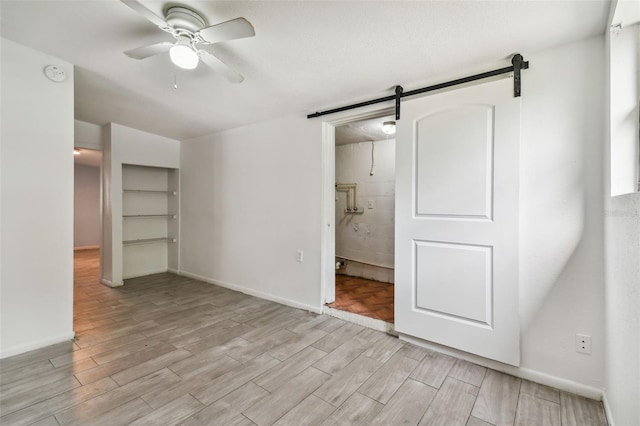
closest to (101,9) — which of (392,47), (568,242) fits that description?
(392,47)

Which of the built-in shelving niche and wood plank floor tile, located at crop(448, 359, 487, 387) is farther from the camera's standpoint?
the built-in shelving niche

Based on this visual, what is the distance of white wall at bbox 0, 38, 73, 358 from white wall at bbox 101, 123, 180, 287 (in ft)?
5.79

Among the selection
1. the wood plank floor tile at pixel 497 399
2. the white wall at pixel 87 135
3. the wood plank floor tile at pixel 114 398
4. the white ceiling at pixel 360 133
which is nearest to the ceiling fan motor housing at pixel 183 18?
the white ceiling at pixel 360 133

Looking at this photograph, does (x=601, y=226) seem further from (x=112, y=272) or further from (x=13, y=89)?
(x=112, y=272)

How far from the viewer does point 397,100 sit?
94.7 inches

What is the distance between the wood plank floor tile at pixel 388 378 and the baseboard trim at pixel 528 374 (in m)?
0.31

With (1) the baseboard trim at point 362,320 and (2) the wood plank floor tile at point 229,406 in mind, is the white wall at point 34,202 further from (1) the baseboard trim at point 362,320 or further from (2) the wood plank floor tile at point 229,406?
(1) the baseboard trim at point 362,320

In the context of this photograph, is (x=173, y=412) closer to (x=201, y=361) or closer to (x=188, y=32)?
(x=201, y=361)

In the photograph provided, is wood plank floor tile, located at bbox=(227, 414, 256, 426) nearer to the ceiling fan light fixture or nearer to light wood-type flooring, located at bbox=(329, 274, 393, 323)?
light wood-type flooring, located at bbox=(329, 274, 393, 323)

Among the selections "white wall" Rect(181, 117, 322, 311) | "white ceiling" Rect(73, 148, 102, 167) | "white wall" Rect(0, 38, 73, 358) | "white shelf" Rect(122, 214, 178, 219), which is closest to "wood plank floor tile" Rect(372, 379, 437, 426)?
"white wall" Rect(181, 117, 322, 311)

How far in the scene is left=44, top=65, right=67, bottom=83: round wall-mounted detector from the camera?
2.14 m

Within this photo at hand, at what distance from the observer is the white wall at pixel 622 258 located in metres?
1.10

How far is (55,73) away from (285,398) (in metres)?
2.99

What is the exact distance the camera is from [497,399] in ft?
5.44
